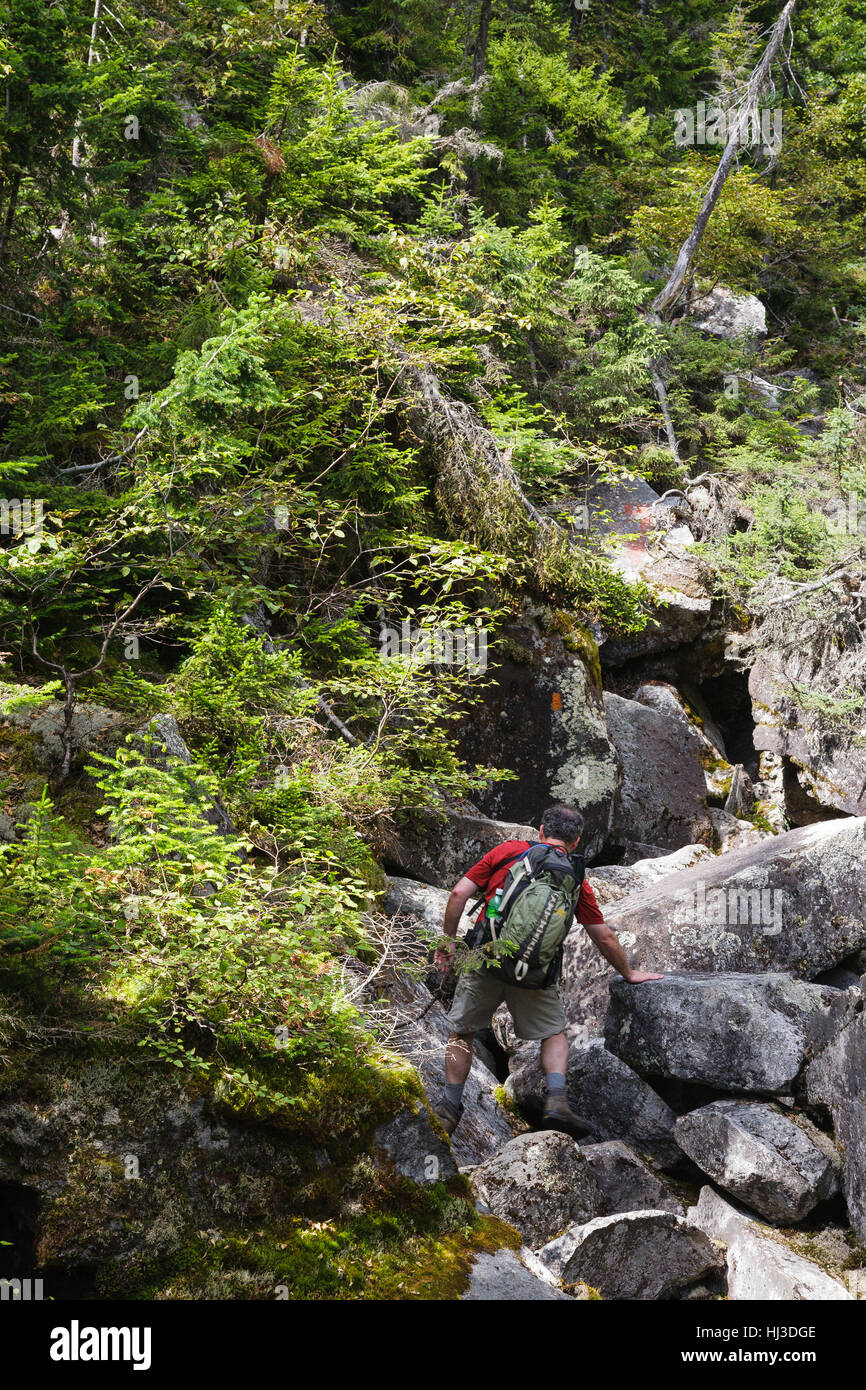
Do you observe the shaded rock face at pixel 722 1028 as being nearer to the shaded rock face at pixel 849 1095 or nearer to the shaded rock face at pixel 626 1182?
the shaded rock face at pixel 849 1095

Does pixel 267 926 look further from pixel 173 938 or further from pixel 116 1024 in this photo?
pixel 116 1024

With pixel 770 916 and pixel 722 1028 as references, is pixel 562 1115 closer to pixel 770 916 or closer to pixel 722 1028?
pixel 722 1028

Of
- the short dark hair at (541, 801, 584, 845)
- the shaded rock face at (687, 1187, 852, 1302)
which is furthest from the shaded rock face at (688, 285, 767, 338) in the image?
the shaded rock face at (687, 1187, 852, 1302)

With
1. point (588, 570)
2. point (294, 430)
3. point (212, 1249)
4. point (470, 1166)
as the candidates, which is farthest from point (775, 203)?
point (212, 1249)

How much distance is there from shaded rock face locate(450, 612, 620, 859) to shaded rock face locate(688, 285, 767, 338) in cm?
1379

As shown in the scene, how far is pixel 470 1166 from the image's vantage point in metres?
5.17

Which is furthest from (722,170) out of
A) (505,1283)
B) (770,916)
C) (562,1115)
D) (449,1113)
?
(505,1283)

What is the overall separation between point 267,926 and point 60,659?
3.42 m

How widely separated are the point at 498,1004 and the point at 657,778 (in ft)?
23.9

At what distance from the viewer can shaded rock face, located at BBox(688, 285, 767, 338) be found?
817 inches

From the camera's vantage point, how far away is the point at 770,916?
24.2 feet

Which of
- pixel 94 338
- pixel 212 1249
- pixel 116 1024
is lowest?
pixel 212 1249

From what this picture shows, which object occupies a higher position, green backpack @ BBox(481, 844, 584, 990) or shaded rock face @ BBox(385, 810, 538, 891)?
green backpack @ BBox(481, 844, 584, 990)

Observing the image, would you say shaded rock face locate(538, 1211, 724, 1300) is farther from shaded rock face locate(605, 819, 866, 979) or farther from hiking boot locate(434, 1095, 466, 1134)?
shaded rock face locate(605, 819, 866, 979)
